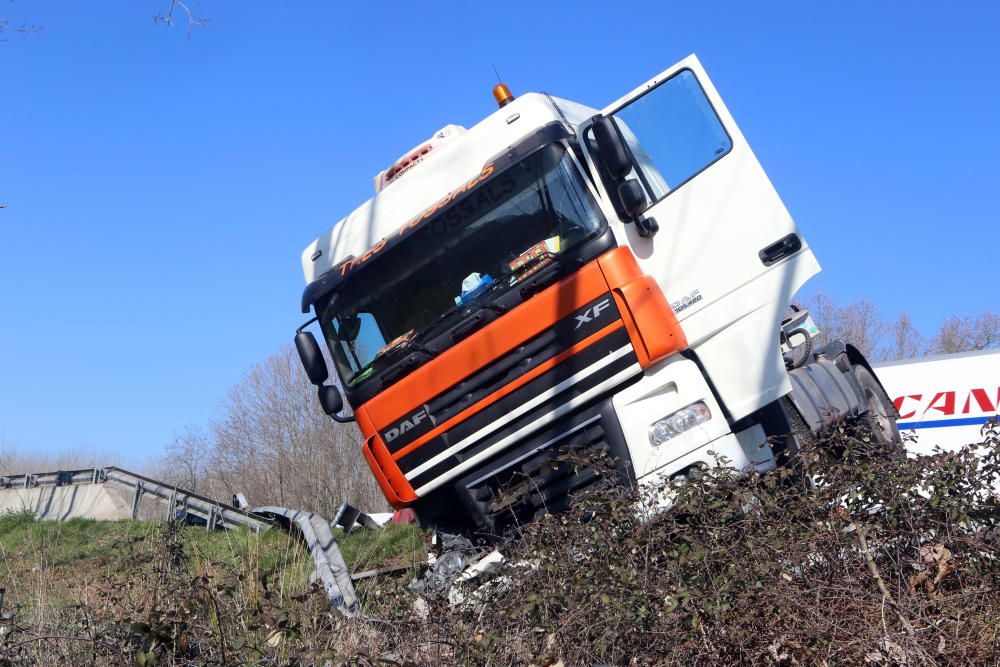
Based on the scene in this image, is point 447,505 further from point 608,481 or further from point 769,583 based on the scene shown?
point 769,583

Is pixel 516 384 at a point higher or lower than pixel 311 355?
lower

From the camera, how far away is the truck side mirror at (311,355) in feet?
24.2

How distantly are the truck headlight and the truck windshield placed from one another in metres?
1.26

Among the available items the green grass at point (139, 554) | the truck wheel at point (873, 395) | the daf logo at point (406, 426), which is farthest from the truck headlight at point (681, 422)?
the truck wheel at point (873, 395)

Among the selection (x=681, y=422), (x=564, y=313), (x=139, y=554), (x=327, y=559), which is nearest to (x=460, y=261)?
(x=564, y=313)

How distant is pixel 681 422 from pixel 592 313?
2.89 feet

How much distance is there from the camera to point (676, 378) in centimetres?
619

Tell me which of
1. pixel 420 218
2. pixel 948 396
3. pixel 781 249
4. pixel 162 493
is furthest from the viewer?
pixel 162 493

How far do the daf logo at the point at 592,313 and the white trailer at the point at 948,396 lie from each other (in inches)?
239

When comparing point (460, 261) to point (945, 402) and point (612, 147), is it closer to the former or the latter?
point (612, 147)

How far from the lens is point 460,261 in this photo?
267 inches

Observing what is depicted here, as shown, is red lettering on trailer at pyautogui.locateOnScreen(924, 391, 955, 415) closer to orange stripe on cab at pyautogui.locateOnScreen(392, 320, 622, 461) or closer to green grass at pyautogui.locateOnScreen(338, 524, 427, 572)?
green grass at pyautogui.locateOnScreen(338, 524, 427, 572)

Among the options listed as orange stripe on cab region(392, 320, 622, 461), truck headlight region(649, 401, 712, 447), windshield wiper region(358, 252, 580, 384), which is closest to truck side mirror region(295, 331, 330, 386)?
windshield wiper region(358, 252, 580, 384)

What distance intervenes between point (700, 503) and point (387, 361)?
2.82 metres
